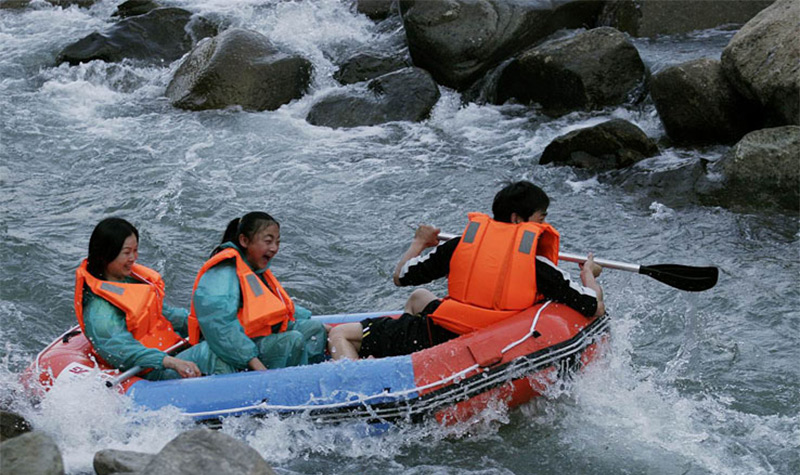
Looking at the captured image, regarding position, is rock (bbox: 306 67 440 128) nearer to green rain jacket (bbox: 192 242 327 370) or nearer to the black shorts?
the black shorts

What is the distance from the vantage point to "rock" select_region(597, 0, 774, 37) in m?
10.9

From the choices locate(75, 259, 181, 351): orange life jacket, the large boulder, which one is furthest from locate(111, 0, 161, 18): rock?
locate(75, 259, 181, 351): orange life jacket

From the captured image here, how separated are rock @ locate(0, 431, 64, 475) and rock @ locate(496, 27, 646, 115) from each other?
23.5ft

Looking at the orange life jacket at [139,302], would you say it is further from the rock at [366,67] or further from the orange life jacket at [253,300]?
the rock at [366,67]

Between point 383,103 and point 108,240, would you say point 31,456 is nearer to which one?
point 108,240

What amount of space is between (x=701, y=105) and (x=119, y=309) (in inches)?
236

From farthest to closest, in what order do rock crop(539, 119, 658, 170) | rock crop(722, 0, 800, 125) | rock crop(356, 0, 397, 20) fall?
rock crop(356, 0, 397, 20) → rock crop(539, 119, 658, 170) → rock crop(722, 0, 800, 125)

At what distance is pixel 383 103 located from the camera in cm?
1019

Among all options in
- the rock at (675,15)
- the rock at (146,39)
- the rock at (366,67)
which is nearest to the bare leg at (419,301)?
the rock at (366,67)

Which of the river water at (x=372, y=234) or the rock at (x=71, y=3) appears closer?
the river water at (x=372, y=234)

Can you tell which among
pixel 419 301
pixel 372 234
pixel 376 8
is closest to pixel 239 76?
pixel 376 8

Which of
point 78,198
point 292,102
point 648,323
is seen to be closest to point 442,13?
point 292,102

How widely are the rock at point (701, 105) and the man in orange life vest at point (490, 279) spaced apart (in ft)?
14.2

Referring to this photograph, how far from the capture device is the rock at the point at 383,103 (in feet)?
33.3
